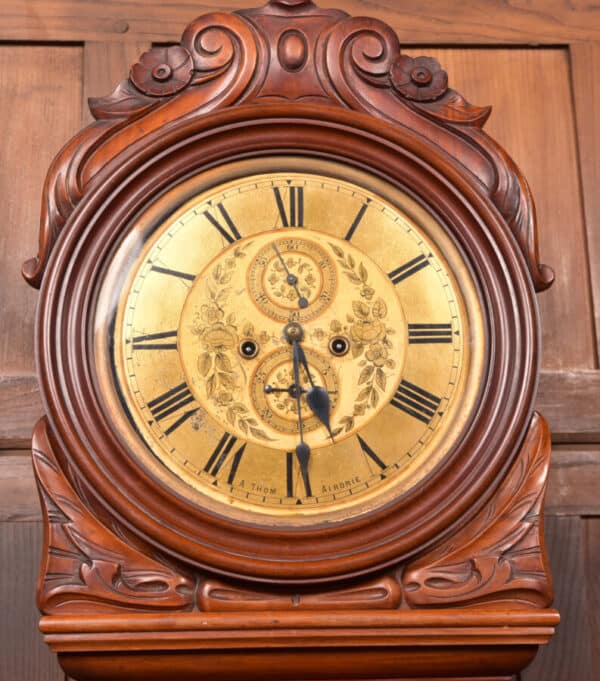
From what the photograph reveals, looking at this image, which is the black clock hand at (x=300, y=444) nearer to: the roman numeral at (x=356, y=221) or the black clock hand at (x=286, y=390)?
the black clock hand at (x=286, y=390)

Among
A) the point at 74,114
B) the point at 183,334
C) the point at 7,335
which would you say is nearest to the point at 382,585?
the point at 183,334

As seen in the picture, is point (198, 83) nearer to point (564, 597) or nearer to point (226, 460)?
point (226, 460)

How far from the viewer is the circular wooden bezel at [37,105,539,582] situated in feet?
3.59

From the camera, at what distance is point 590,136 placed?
1.54m

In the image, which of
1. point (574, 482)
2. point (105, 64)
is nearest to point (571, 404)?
point (574, 482)

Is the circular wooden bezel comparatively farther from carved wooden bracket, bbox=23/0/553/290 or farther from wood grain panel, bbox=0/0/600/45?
wood grain panel, bbox=0/0/600/45

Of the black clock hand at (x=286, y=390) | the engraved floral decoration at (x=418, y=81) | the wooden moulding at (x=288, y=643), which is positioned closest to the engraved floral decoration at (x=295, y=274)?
the black clock hand at (x=286, y=390)

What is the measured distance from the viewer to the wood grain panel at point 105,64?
4.91 feet

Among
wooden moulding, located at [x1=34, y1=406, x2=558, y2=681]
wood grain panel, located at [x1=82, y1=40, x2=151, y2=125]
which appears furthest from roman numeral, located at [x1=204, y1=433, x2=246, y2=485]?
wood grain panel, located at [x1=82, y1=40, x2=151, y2=125]

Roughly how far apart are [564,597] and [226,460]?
54 centimetres

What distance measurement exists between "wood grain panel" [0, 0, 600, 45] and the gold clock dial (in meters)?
0.44

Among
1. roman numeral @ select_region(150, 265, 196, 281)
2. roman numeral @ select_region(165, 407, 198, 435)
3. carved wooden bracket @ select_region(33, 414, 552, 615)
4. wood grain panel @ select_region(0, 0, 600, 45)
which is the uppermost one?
wood grain panel @ select_region(0, 0, 600, 45)

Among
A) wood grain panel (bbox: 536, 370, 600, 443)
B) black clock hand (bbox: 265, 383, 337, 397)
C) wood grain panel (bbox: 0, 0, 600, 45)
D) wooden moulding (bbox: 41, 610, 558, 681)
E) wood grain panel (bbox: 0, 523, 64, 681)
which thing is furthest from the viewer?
wood grain panel (bbox: 0, 0, 600, 45)

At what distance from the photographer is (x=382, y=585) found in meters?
1.10
